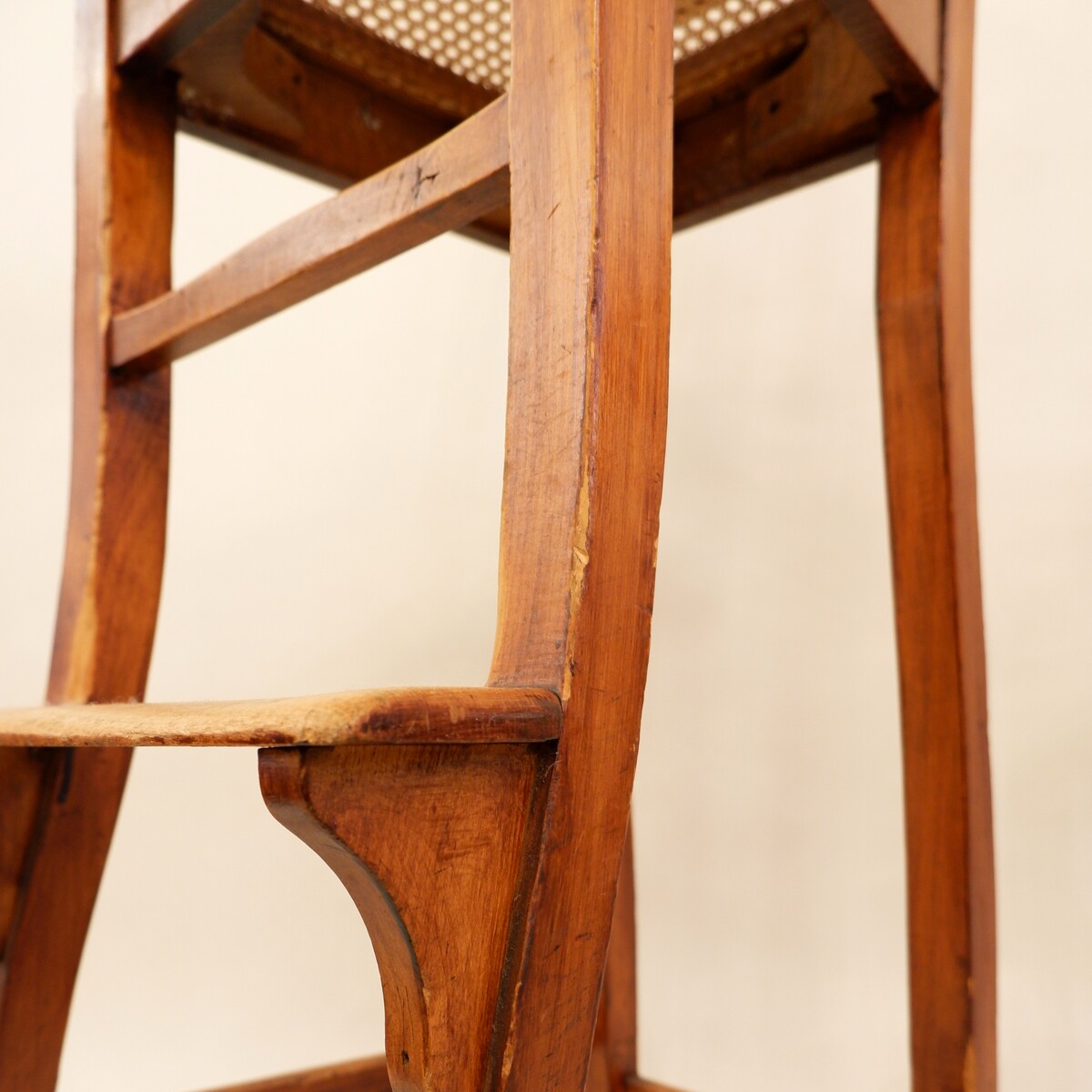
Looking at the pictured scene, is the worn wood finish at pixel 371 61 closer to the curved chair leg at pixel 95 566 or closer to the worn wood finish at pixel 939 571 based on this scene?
the curved chair leg at pixel 95 566

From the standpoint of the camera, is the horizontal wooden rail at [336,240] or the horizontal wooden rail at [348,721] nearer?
the horizontal wooden rail at [348,721]

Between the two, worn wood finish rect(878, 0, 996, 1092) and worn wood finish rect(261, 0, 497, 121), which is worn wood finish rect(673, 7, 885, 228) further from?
worn wood finish rect(261, 0, 497, 121)

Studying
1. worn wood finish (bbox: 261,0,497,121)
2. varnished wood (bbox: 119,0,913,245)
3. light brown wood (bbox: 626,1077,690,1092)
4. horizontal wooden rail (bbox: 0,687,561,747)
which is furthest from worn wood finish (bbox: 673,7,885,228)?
light brown wood (bbox: 626,1077,690,1092)

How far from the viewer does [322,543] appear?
129 cm

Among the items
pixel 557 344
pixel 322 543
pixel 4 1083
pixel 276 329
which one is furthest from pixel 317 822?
pixel 276 329

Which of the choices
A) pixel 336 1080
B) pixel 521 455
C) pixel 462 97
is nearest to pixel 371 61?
pixel 462 97

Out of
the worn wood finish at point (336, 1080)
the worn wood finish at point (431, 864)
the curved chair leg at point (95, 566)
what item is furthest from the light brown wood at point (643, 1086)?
the worn wood finish at point (431, 864)

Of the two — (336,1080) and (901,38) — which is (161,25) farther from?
(336,1080)

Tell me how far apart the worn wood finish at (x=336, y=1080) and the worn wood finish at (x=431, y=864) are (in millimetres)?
473

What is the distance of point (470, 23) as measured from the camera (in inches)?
26.5

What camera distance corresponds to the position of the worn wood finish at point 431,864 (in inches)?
12.0

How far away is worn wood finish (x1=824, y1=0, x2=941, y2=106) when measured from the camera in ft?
1.85

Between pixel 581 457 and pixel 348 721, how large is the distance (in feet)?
0.42

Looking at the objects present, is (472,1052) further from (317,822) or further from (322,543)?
(322,543)
